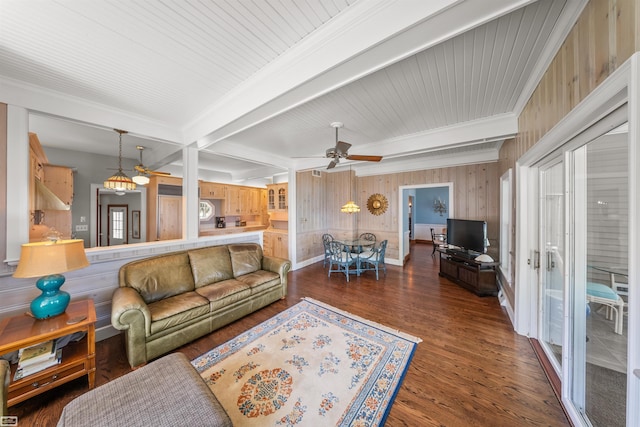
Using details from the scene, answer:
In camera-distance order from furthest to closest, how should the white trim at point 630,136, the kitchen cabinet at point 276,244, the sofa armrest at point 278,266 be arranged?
1. the kitchen cabinet at point 276,244
2. the sofa armrest at point 278,266
3. the white trim at point 630,136

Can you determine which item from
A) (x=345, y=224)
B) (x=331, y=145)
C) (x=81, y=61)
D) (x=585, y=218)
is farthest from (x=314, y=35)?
(x=345, y=224)

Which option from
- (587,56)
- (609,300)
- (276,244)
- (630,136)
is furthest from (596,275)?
(276,244)

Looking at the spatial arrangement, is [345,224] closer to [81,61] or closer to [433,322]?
[433,322]

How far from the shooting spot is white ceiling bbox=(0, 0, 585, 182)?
1.34m

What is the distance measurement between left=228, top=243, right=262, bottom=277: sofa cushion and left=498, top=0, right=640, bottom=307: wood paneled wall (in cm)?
387

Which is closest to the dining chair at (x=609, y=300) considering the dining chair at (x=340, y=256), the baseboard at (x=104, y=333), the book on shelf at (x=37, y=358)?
the dining chair at (x=340, y=256)

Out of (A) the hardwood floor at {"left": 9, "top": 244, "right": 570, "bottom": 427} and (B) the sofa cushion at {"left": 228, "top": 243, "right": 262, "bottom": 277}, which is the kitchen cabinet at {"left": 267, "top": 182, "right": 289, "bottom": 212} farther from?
(A) the hardwood floor at {"left": 9, "top": 244, "right": 570, "bottom": 427}

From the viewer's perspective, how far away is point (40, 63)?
1860mm

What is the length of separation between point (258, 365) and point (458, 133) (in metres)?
3.97

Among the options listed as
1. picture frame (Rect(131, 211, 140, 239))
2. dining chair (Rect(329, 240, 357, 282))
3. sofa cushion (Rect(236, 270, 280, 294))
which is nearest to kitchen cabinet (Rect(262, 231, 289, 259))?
dining chair (Rect(329, 240, 357, 282))

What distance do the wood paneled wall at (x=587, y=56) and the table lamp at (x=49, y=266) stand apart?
12.2 feet

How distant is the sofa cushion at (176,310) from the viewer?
2.17 meters

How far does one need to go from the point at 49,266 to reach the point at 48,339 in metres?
0.56

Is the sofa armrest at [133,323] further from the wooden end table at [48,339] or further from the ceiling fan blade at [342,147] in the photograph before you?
the ceiling fan blade at [342,147]
